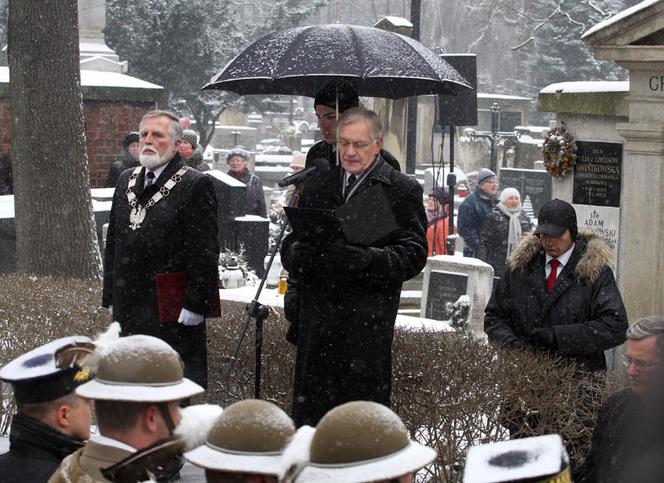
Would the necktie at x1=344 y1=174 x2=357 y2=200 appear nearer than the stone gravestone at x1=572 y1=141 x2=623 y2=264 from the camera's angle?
Yes

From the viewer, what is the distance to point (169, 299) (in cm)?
611

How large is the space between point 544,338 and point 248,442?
388cm

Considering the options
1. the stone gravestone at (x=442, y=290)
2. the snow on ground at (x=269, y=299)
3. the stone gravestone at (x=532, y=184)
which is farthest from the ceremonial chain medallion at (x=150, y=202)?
the stone gravestone at (x=532, y=184)

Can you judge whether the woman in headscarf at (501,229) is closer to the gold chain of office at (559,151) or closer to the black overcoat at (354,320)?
the gold chain of office at (559,151)

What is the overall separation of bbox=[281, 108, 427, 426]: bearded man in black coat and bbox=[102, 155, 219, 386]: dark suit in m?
0.69

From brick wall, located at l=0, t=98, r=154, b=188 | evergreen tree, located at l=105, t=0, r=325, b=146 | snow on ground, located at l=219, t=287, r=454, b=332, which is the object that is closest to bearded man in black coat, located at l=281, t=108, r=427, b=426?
snow on ground, located at l=219, t=287, r=454, b=332

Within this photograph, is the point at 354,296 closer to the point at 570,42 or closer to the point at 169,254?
the point at 169,254

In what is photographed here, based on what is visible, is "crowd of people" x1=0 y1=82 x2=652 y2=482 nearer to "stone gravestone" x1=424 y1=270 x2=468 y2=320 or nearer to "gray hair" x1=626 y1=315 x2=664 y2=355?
"gray hair" x1=626 y1=315 x2=664 y2=355

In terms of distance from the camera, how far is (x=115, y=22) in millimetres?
32125

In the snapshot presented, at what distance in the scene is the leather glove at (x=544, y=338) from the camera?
6250mm

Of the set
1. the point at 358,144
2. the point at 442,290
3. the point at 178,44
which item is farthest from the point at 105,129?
the point at 178,44

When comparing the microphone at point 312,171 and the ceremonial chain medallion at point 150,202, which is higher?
the microphone at point 312,171

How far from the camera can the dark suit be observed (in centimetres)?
612

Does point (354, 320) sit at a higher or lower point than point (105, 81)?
lower
